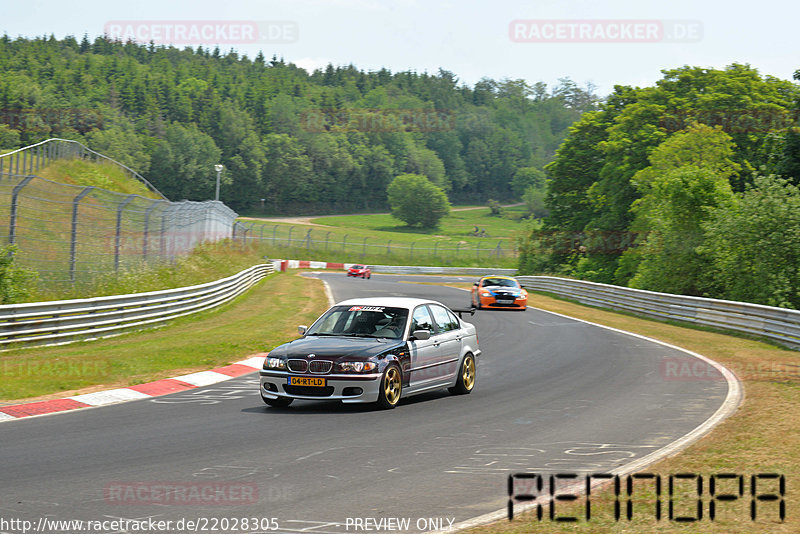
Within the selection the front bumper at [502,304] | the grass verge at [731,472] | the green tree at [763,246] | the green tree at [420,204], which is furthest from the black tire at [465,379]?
the green tree at [420,204]

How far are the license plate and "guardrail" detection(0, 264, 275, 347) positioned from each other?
7.55 m

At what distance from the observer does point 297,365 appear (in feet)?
35.1

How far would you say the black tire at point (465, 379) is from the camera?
12.6m

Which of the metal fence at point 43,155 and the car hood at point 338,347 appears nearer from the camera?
the car hood at point 338,347

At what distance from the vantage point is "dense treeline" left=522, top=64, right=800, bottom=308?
2775 cm

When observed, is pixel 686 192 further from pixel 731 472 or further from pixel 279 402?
pixel 731 472

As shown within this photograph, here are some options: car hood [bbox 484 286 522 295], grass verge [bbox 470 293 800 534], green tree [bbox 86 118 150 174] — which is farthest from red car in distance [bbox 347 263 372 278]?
green tree [bbox 86 118 150 174]

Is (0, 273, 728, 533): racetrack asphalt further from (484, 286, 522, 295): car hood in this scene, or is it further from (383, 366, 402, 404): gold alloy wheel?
(484, 286, 522, 295): car hood

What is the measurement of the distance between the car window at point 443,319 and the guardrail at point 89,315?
26.8 feet

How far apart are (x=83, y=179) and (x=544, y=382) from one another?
107ft

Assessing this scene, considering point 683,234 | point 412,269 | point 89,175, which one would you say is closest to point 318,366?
point 683,234

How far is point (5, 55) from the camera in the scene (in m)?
→ 178

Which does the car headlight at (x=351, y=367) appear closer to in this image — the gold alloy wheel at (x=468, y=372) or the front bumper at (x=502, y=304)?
the gold alloy wheel at (x=468, y=372)

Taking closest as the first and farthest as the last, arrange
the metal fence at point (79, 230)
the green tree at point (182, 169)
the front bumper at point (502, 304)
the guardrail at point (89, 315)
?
the guardrail at point (89, 315), the metal fence at point (79, 230), the front bumper at point (502, 304), the green tree at point (182, 169)
